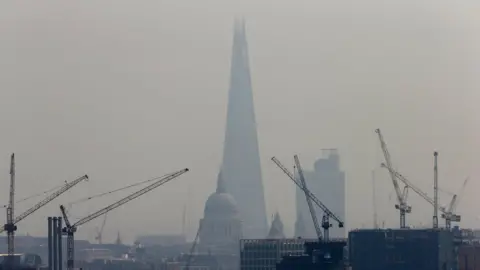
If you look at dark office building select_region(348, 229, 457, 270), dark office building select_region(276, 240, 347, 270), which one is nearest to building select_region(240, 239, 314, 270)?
dark office building select_region(348, 229, 457, 270)

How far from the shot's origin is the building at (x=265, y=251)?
151 meters

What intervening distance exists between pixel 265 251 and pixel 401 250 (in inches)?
1330

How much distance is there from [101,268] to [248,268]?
128 feet

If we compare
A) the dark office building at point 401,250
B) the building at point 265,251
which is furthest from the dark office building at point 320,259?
the building at point 265,251

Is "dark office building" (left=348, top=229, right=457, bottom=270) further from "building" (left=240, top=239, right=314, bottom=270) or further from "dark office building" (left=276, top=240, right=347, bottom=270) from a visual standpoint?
"building" (left=240, top=239, right=314, bottom=270)

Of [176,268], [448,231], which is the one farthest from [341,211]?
[448,231]

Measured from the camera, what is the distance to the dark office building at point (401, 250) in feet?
395

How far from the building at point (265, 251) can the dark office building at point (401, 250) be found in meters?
26.1

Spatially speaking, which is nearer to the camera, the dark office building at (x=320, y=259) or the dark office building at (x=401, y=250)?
the dark office building at (x=320, y=259)

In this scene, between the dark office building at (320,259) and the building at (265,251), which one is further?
the building at (265,251)

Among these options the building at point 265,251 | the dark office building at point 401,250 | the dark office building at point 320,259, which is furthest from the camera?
the building at point 265,251

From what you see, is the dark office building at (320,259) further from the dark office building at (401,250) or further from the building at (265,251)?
the building at (265,251)

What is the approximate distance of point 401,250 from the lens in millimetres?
121062

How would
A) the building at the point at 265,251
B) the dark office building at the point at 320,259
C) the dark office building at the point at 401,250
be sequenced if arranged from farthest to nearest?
the building at the point at 265,251, the dark office building at the point at 401,250, the dark office building at the point at 320,259
